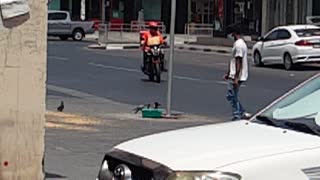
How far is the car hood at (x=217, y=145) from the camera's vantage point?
18.1 ft

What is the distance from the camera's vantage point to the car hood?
551cm

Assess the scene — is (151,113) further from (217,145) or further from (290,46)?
(290,46)

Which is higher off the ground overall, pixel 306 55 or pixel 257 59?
pixel 306 55

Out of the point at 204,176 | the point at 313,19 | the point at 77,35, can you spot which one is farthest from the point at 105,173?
the point at 77,35

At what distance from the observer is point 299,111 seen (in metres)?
6.50

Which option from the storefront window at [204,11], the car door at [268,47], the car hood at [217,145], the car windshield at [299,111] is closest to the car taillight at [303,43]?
the car door at [268,47]

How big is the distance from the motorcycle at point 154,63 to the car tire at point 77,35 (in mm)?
33607

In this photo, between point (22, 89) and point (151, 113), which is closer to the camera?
point (22, 89)

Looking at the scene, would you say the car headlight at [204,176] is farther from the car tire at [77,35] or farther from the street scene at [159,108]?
the car tire at [77,35]

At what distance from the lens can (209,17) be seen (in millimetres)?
66000

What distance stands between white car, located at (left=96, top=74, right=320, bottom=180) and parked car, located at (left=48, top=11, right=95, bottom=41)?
53026mm

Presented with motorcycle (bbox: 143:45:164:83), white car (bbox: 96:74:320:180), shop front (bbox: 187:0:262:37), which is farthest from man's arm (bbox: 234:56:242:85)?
shop front (bbox: 187:0:262:37)

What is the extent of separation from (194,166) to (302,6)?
44180mm

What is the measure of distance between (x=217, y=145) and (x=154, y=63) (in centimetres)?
2127
